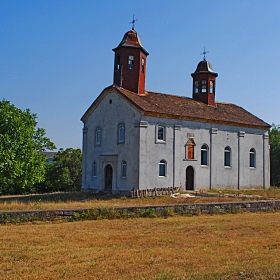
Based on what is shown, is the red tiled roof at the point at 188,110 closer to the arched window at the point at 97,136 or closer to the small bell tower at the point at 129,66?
the small bell tower at the point at 129,66

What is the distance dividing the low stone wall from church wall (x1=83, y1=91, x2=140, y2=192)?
12.3 metres

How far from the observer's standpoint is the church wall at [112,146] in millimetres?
30258

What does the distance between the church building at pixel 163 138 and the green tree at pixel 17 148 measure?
5098 millimetres

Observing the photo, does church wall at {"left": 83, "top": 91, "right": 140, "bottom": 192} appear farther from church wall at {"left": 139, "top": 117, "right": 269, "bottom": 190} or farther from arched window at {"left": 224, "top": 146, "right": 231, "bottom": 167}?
arched window at {"left": 224, "top": 146, "right": 231, "bottom": 167}

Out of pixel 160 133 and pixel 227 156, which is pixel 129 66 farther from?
pixel 227 156

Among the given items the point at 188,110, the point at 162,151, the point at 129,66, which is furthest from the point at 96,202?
the point at 129,66

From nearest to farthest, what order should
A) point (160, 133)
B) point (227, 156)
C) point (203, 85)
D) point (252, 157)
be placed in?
point (160, 133) < point (227, 156) < point (252, 157) < point (203, 85)

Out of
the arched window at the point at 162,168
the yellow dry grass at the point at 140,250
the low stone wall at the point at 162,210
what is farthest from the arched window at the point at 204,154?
the yellow dry grass at the point at 140,250

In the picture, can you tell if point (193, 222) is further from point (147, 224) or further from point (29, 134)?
point (29, 134)

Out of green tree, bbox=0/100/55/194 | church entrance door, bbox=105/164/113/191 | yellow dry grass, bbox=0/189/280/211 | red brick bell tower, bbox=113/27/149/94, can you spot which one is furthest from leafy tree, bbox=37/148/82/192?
red brick bell tower, bbox=113/27/149/94

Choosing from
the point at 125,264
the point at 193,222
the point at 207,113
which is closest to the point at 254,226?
the point at 193,222

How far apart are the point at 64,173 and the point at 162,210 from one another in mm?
35332

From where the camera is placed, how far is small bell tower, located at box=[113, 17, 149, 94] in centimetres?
3291

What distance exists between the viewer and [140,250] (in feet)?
31.8
